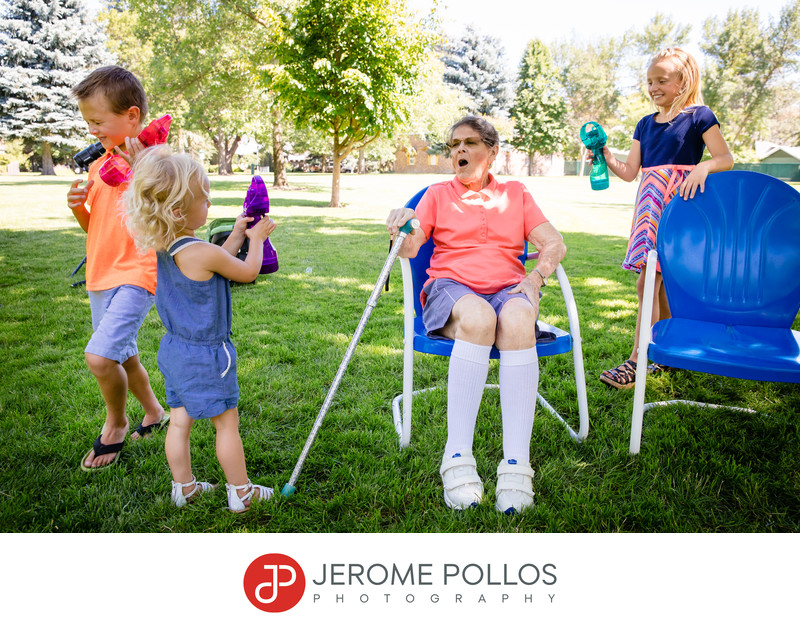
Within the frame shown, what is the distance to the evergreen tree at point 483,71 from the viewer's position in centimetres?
2948

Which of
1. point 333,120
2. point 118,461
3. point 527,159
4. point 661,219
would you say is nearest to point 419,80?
point 333,120

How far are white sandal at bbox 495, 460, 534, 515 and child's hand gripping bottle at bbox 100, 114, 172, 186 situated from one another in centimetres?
165

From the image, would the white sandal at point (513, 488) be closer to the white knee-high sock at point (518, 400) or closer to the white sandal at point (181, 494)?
the white knee-high sock at point (518, 400)

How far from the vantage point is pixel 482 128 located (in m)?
2.17

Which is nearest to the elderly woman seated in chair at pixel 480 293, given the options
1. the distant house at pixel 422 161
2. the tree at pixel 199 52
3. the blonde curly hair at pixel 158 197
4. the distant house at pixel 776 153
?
the blonde curly hair at pixel 158 197

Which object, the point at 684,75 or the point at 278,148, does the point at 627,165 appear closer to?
the point at 684,75

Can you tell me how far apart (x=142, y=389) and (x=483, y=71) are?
3133 centimetres

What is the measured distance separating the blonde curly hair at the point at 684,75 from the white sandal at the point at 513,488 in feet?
5.92

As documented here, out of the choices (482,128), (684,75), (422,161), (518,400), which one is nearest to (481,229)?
(482,128)

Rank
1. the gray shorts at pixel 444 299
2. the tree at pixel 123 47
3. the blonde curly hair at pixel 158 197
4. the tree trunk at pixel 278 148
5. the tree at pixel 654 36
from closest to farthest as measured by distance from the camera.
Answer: the blonde curly hair at pixel 158 197, the gray shorts at pixel 444 299, the tree at pixel 654 36, the tree trunk at pixel 278 148, the tree at pixel 123 47

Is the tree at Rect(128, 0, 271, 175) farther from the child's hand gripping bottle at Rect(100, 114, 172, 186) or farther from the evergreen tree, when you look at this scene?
the evergreen tree

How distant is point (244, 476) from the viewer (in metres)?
1.74

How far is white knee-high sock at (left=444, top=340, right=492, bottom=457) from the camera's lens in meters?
1.86
